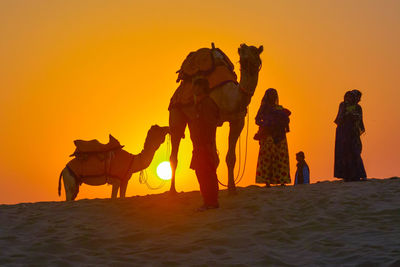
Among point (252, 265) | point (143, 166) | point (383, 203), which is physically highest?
point (143, 166)

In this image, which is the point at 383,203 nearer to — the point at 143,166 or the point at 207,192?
the point at 207,192

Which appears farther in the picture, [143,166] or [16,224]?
[143,166]

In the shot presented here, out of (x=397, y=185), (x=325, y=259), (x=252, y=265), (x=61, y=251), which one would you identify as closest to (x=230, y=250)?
(x=252, y=265)

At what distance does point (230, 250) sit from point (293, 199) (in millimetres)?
2974

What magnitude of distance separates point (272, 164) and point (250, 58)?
149 inches

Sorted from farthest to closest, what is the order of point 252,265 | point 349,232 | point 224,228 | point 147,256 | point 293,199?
point 293,199 < point 224,228 < point 349,232 < point 147,256 < point 252,265

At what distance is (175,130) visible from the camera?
38.1 ft

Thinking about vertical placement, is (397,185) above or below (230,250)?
above

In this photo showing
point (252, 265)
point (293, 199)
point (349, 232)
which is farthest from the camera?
point (293, 199)

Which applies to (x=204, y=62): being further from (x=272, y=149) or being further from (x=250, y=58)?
(x=272, y=149)

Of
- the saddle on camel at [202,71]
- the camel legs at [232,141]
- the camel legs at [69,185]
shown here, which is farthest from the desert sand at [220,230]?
the camel legs at [69,185]

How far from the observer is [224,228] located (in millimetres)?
8383

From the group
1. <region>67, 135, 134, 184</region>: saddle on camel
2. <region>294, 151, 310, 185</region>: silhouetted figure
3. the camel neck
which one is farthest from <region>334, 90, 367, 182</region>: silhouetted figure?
<region>67, 135, 134, 184</region>: saddle on camel

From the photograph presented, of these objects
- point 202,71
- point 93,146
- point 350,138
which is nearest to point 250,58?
point 202,71
